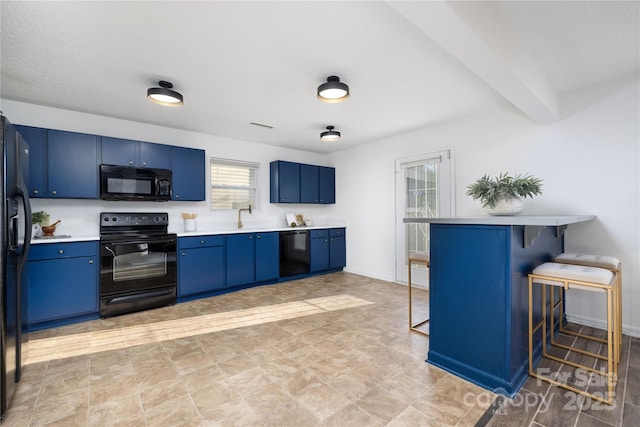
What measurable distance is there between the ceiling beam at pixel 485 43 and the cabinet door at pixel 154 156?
3620 mm

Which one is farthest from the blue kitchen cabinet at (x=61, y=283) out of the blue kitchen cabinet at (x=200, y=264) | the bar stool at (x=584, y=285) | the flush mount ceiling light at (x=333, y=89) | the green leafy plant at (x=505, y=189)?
the bar stool at (x=584, y=285)

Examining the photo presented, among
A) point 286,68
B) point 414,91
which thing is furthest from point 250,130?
point 414,91

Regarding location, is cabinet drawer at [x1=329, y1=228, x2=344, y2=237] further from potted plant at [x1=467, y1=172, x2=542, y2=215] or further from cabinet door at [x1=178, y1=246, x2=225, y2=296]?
potted plant at [x1=467, y1=172, x2=542, y2=215]

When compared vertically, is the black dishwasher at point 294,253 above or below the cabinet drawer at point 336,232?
below

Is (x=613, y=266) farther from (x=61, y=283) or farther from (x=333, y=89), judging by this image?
(x=61, y=283)

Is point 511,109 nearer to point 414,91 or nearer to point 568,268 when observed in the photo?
point 414,91

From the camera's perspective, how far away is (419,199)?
4.46 metres

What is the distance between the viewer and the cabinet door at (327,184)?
573 cm

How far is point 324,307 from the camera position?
141 inches

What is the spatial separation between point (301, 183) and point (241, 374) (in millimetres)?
3775

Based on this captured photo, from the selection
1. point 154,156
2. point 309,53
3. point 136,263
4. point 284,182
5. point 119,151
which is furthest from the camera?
point 284,182

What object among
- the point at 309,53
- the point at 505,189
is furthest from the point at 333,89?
the point at 505,189

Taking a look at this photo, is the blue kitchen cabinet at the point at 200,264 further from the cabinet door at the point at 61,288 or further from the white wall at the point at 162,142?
the cabinet door at the point at 61,288

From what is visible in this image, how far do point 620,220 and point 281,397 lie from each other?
137 inches
